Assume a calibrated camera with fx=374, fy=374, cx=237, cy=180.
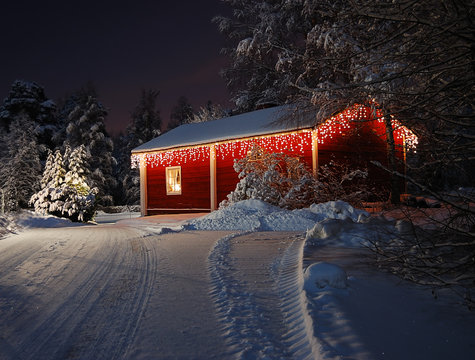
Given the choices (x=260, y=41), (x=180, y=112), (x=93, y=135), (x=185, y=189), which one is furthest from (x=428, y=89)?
(x=180, y=112)

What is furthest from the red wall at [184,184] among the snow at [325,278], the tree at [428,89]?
the snow at [325,278]

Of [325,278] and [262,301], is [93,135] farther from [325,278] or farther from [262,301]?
[325,278]

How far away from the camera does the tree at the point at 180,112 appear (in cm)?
4939

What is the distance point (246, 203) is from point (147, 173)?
910 centimetres

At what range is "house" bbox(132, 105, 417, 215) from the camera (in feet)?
48.8

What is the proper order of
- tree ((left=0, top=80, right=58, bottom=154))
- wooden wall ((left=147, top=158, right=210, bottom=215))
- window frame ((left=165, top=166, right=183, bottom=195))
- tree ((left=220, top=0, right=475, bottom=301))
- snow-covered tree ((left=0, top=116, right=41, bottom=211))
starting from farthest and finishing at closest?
tree ((left=0, top=80, right=58, bottom=154)) < snow-covered tree ((left=0, top=116, right=41, bottom=211)) < window frame ((left=165, top=166, right=183, bottom=195)) < wooden wall ((left=147, top=158, right=210, bottom=215)) < tree ((left=220, top=0, right=475, bottom=301))

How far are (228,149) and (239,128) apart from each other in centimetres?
123

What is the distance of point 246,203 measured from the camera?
521 inches

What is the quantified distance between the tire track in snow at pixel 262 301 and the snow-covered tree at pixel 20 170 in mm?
26895

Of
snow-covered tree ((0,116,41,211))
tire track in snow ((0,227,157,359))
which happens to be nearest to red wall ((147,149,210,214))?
tire track in snow ((0,227,157,359))

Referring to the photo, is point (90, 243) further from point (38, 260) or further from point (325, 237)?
point (325, 237)

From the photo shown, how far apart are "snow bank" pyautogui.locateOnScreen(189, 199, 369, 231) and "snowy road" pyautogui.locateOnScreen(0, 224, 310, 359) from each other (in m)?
3.20

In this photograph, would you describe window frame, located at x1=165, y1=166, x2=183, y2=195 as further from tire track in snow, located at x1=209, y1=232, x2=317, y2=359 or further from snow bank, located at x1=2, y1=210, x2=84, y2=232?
tire track in snow, located at x1=209, y1=232, x2=317, y2=359

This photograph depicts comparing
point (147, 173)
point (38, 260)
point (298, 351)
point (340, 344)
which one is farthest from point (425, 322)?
point (147, 173)
